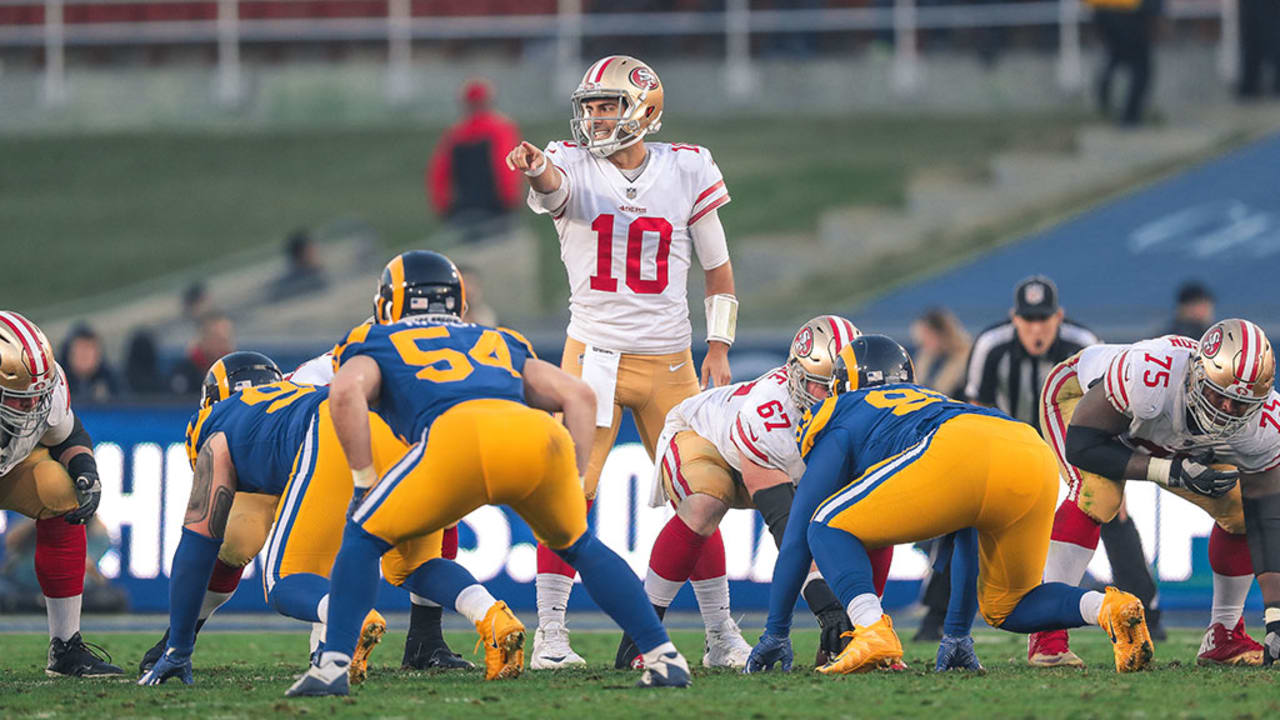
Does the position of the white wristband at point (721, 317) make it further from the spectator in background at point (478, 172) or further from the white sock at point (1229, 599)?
the spectator in background at point (478, 172)

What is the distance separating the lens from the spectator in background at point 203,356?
12.3 meters

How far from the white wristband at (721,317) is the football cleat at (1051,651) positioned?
1861 millimetres

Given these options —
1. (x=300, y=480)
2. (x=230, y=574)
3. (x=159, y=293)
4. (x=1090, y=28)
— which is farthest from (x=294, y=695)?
(x=1090, y=28)

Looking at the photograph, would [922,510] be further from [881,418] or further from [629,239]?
[629,239]

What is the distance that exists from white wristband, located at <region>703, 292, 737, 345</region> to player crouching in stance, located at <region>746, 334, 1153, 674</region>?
1215mm

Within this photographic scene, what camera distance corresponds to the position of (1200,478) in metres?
7.21

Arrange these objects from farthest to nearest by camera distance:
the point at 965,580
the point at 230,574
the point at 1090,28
Answer: the point at 1090,28, the point at 230,574, the point at 965,580

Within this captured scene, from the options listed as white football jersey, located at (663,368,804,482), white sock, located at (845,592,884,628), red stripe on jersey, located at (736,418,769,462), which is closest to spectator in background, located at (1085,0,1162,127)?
white football jersey, located at (663,368,804,482)

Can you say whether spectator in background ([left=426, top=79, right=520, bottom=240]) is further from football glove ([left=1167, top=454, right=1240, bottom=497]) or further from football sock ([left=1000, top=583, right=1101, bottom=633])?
football sock ([left=1000, top=583, right=1101, bottom=633])

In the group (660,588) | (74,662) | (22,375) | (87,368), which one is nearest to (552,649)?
(660,588)

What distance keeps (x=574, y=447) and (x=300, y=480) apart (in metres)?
1.10

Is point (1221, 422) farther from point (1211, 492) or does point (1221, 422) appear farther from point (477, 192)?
point (477, 192)

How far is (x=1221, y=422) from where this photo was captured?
7.06 meters

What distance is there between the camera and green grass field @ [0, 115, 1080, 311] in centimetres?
1900
